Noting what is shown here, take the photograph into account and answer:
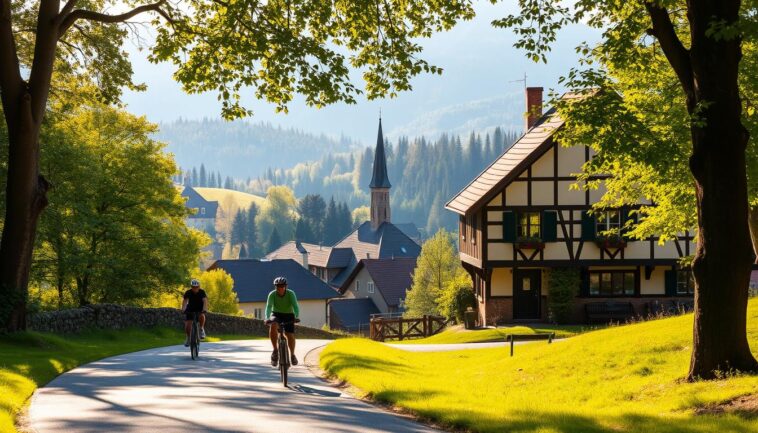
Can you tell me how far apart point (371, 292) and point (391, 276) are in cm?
251

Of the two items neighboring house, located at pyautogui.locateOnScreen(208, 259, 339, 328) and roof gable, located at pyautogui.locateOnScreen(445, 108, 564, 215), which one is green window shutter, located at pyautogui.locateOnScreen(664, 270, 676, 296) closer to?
roof gable, located at pyautogui.locateOnScreen(445, 108, 564, 215)

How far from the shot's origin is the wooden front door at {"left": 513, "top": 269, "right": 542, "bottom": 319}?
143 feet

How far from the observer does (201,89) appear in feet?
56.7

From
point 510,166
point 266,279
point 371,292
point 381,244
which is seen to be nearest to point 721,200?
point 510,166

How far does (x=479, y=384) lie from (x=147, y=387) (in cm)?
639

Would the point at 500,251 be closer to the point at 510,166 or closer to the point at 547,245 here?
the point at 547,245

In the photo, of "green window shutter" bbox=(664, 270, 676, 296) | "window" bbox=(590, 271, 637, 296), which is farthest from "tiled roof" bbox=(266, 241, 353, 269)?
"green window shutter" bbox=(664, 270, 676, 296)

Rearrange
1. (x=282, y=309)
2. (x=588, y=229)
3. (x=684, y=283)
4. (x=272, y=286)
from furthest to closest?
(x=272, y=286) < (x=684, y=283) < (x=588, y=229) < (x=282, y=309)

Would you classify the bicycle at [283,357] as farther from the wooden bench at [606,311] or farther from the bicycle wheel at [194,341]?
the wooden bench at [606,311]

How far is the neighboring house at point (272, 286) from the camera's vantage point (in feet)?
279

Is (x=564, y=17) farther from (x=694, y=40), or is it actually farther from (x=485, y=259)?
(x=485, y=259)

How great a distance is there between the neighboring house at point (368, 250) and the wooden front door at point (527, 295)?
44.0 meters

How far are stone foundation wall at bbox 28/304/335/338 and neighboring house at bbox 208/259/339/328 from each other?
39906 millimetres

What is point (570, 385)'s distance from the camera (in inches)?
633
